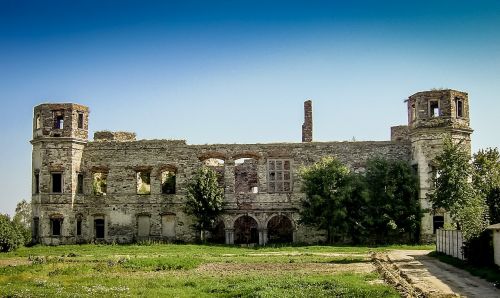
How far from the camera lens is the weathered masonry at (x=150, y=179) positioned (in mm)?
38219

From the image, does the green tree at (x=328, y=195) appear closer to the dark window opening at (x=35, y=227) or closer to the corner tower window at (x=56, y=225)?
the corner tower window at (x=56, y=225)

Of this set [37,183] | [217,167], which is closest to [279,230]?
[217,167]

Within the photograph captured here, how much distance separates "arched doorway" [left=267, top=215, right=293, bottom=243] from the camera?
4047cm

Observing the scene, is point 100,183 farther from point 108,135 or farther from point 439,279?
point 439,279

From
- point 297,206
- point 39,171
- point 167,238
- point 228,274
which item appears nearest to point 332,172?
point 297,206

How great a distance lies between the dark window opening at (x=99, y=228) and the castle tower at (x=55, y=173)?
60.3 inches

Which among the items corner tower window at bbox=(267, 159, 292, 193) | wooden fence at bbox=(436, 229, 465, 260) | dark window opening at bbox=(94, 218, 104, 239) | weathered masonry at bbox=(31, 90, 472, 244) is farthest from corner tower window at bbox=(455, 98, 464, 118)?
dark window opening at bbox=(94, 218, 104, 239)

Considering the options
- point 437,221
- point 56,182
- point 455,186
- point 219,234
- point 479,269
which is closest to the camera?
point 479,269

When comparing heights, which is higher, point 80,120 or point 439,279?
point 80,120

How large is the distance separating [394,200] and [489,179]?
549cm

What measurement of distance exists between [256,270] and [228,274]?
1.59 metres

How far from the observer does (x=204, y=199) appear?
37.4 m

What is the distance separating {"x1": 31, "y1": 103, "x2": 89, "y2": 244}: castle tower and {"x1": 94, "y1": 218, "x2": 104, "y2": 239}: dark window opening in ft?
5.02

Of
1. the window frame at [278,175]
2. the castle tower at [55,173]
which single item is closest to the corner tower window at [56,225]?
the castle tower at [55,173]
